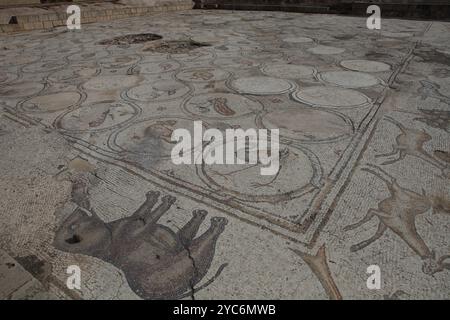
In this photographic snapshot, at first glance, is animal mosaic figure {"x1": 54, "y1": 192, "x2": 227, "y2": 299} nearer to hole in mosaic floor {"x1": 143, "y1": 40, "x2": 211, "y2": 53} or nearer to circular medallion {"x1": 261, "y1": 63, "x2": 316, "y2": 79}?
circular medallion {"x1": 261, "y1": 63, "x2": 316, "y2": 79}

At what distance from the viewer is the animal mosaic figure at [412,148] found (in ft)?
5.82

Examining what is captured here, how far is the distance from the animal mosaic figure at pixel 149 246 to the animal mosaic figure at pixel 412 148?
1.28 m

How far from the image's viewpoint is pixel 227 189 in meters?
1.60

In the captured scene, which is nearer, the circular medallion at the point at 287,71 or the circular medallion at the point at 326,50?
the circular medallion at the point at 287,71

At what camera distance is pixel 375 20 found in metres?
7.34

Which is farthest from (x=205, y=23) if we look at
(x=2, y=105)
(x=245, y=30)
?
(x=2, y=105)

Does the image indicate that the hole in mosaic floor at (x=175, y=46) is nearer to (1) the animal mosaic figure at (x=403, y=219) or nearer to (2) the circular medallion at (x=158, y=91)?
(2) the circular medallion at (x=158, y=91)

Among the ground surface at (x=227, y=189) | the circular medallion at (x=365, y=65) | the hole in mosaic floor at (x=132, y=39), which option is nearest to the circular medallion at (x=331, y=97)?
the ground surface at (x=227, y=189)

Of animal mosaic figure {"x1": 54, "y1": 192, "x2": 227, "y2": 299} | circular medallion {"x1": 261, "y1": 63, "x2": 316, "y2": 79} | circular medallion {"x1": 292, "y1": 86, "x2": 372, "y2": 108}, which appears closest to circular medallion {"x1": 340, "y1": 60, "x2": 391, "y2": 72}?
circular medallion {"x1": 261, "y1": 63, "x2": 316, "y2": 79}

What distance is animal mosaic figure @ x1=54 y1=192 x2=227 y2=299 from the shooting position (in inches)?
43.9
